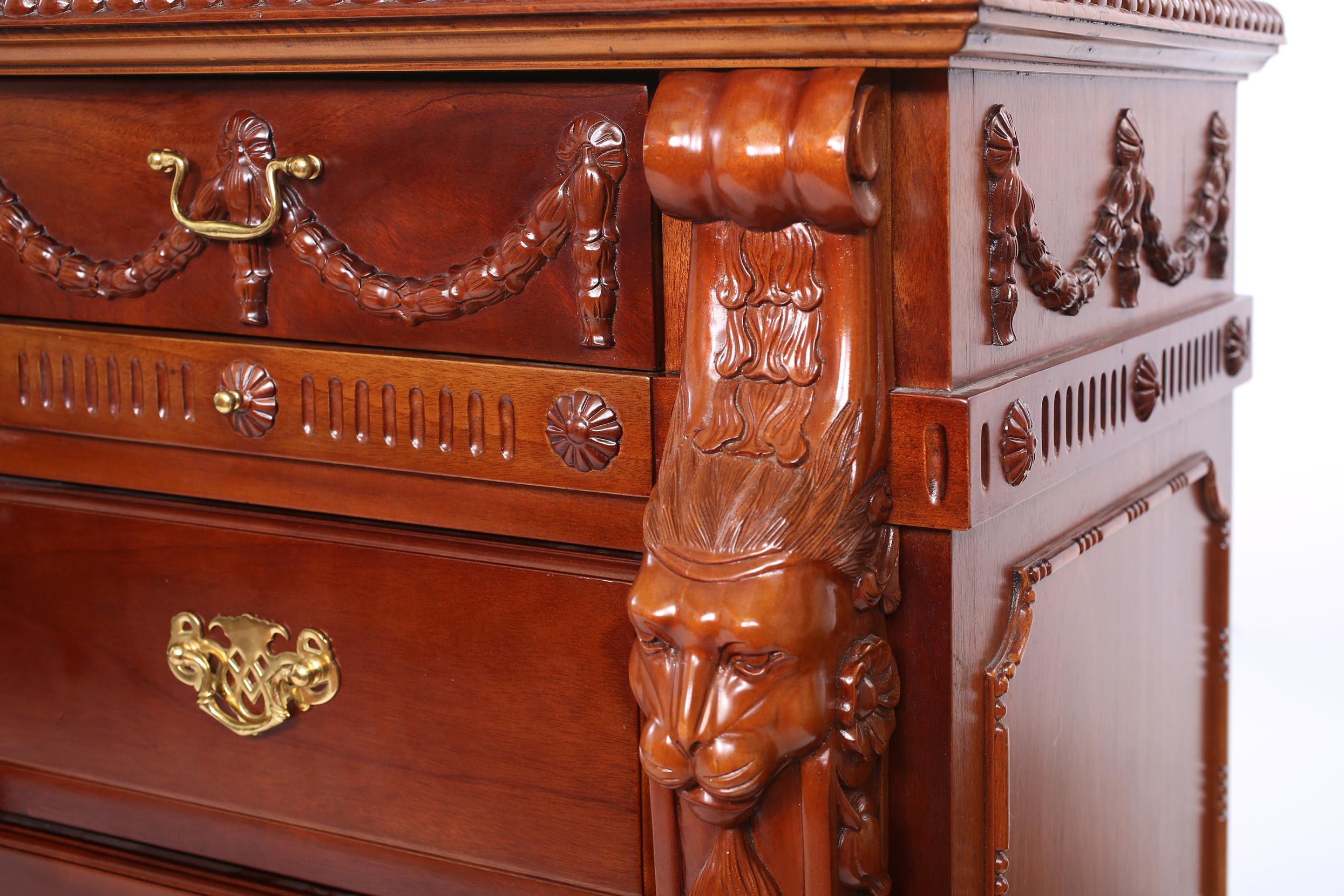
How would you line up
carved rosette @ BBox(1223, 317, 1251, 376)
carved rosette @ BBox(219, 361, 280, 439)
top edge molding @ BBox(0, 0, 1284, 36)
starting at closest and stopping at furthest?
1. top edge molding @ BBox(0, 0, 1284, 36)
2. carved rosette @ BBox(219, 361, 280, 439)
3. carved rosette @ BBox(1223, 317, 1251, 376)

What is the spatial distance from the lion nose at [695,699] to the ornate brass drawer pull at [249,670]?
0.30m

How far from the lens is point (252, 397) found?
0.89 meters

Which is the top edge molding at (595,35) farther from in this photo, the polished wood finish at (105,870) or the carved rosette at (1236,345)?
the polished wood finish at (105,870)

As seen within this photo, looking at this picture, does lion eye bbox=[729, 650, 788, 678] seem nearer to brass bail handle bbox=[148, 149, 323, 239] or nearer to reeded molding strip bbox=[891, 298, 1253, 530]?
reeded molding strip bbox=[891, 298, 1253, 530]

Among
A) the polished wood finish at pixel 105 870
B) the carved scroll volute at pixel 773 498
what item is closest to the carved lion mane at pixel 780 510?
the carved scroll volute at pixel 773 498

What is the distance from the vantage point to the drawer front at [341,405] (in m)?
0.79

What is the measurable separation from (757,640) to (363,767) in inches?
13.3

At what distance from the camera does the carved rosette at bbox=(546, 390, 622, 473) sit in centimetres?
79

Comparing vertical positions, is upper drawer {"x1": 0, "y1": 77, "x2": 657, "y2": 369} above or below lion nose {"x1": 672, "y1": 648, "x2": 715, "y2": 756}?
above

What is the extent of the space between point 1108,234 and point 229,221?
499 millimetres

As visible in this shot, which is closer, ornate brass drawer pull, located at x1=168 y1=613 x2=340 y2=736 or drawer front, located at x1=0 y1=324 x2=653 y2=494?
drawer front, located at x1=0 y1=324 x2=653 y2=494

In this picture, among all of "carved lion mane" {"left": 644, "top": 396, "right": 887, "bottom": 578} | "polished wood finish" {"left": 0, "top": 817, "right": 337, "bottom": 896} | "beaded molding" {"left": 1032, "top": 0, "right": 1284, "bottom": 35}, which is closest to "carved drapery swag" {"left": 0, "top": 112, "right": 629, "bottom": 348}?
"carved lion mane" {"left": 644, "top": 396, "right": 887, "bottom": 578}

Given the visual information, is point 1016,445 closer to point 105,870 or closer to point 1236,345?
point 1236,345

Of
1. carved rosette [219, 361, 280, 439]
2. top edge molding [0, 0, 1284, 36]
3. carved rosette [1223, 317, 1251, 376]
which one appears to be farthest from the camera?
carved rosette [1223, 317, 1251, 376]
